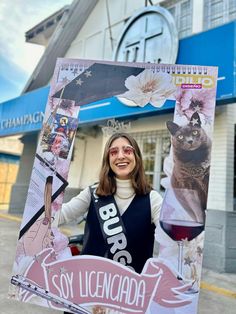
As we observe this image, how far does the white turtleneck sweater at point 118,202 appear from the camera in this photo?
127 centimetres

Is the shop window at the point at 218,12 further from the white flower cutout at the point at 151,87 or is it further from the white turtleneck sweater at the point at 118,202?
the white turtleneck sweater at the point at 118,202

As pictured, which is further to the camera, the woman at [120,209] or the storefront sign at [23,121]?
the storefront sign at [23,121]

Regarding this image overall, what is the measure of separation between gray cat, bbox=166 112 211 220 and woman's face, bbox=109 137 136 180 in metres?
0.22

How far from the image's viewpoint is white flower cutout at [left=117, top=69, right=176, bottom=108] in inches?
51.8

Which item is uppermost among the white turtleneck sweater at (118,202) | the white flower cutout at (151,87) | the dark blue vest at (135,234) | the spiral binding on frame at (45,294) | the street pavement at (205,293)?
the white flower cutout at (151,87)

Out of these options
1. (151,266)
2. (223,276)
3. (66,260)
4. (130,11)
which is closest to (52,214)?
(66,260)

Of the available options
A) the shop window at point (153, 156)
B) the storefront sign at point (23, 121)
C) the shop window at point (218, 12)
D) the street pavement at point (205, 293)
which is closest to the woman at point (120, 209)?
the street pavement at point (205, 293)

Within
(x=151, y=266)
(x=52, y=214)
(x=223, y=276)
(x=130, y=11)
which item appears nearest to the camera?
(x=151, y=266)

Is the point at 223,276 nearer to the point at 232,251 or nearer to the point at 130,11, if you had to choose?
the point at 232,251

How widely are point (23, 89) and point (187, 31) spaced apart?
17.8 ft

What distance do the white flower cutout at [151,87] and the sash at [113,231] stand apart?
22.6 inches

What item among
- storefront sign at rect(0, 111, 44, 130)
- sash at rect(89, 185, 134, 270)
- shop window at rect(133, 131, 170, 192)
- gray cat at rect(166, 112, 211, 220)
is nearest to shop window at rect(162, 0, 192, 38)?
shop window at rect(133, 131, 170, 192)

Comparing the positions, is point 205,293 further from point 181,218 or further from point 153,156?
point 181,218

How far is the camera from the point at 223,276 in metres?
3.75
